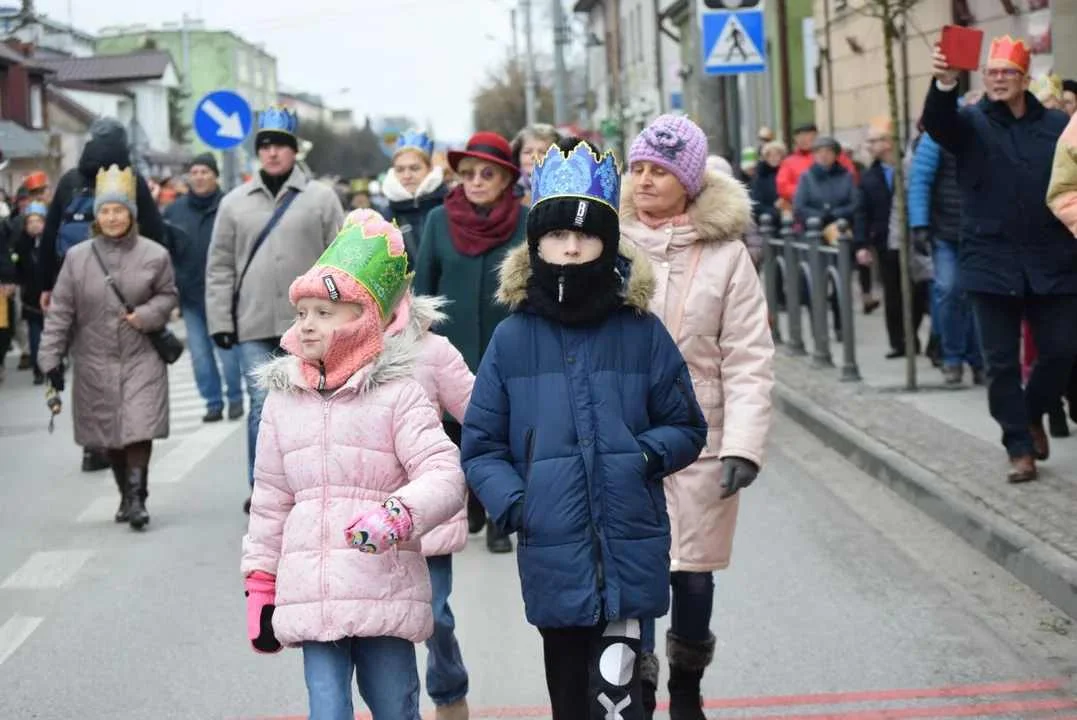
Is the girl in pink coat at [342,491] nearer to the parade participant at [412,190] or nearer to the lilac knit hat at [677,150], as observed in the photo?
the lilac knit hat at [677,150]

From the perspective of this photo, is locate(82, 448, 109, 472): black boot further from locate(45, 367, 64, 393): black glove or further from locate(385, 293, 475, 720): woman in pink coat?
locate(385, 293, 475, 720): woman in pink coat

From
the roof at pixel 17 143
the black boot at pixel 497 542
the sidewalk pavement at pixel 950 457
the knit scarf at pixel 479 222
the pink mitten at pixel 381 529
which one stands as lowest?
the black boot at pixel 497 542

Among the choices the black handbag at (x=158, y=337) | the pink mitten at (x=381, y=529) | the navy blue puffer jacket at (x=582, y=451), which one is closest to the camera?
the pink mitten at (x=381, y=529)

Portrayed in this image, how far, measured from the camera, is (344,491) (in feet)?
15.4

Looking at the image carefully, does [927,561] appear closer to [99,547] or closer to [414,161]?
[414,161]

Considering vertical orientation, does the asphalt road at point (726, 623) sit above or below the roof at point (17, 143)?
below

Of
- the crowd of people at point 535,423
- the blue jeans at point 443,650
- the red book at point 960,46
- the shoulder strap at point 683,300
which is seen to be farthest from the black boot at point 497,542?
the shoulder strap at point 683,300

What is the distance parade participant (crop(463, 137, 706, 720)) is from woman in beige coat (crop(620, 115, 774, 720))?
0.75 meters

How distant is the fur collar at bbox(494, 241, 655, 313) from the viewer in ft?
15.6

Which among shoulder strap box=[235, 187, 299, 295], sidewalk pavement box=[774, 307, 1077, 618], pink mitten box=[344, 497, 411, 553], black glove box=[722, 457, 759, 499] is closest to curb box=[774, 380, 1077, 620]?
sidewalk pavement box=[774, 307, 1077, 618]

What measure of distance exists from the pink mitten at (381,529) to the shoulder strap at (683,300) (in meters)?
1.36

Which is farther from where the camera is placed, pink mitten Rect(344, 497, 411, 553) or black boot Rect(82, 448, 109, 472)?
black boot Rect(82, 448, 109, 472)

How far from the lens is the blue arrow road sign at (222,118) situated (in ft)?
76.2

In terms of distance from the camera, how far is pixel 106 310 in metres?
9.84
